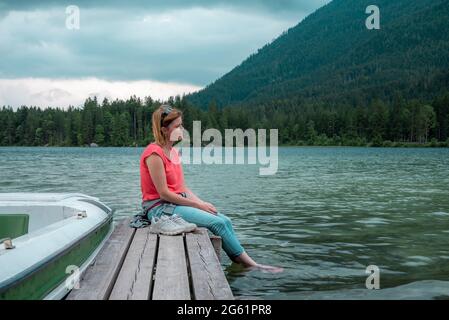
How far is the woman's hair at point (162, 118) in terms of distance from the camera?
22.8 feet

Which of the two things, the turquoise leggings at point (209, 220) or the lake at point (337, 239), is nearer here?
the lake at point (337, 239)

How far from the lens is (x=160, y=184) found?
6.95 metres

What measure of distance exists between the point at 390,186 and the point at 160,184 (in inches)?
705

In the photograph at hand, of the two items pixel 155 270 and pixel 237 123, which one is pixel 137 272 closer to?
pixel 155 270

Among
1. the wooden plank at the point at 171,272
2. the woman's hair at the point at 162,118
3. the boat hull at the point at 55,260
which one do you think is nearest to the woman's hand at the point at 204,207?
the wooden plank at the point at 171,272

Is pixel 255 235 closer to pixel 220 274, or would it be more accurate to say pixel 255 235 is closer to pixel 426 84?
pixel 220 274

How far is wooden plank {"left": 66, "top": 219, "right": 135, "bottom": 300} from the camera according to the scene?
4.43 metres

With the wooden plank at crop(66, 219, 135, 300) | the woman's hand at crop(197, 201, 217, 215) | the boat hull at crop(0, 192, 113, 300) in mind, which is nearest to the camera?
the boat hull at crop(0, 192, 113, 300)

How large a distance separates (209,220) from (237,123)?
162846mm

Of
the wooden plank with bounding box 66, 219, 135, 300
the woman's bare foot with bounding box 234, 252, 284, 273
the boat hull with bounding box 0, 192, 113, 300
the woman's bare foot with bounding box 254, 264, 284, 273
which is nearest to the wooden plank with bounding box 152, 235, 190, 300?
the wooden plank with bounding box 66, 219, 135, 300

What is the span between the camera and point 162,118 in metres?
7.00

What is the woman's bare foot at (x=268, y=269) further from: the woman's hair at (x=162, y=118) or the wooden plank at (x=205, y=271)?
the woman's hair at (x=162, y=118)

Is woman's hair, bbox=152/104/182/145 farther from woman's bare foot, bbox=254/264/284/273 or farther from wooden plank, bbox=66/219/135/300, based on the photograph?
woman's bare foot, bbox=254/264/284/273
